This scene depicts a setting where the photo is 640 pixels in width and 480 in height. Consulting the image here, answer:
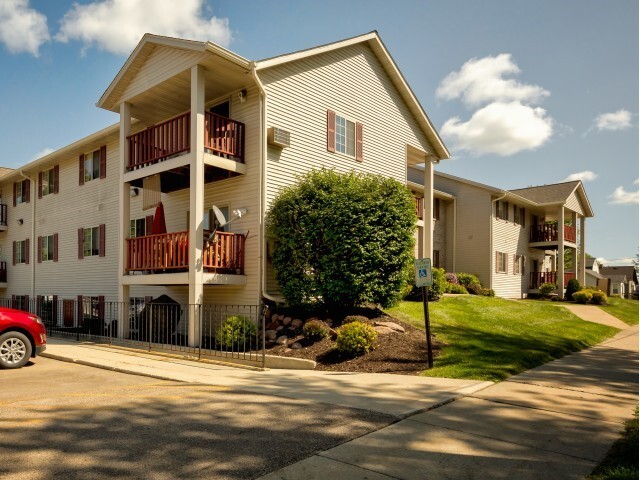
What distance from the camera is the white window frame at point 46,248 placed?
2410cm

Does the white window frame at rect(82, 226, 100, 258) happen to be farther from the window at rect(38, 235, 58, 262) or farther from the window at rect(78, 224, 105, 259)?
the window at rect(38, 235, 58, 262)

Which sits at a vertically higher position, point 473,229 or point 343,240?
point 473,229

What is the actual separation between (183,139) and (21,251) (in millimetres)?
17721

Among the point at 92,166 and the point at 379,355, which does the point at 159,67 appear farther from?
the point at 379,355

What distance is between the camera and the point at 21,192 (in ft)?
88.8

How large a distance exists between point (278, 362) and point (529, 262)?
28.4 metres

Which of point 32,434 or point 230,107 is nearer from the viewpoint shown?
point 32,434

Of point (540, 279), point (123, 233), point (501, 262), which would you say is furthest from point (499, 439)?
point (540, 279)

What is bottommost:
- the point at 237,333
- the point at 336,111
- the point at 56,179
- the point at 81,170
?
the point at 237,333

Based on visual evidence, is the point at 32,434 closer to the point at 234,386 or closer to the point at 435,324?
the point at 234,386

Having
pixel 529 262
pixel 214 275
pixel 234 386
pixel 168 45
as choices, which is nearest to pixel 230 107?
pixel 168 45

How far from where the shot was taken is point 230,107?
50.8 ft

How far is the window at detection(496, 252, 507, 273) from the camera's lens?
2959 cm

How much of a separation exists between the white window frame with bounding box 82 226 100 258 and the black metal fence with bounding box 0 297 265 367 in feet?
6.41
